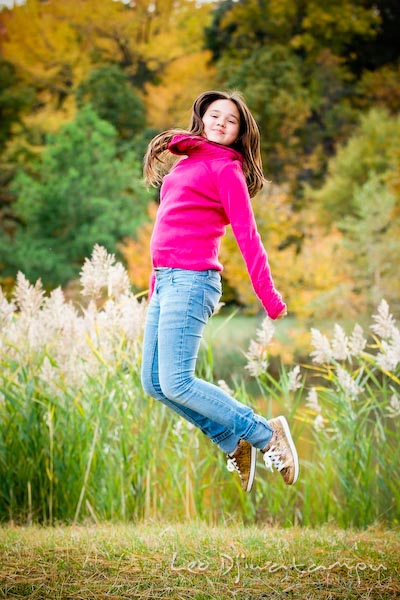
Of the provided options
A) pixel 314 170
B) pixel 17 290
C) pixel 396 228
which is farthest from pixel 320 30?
pixel 17 290

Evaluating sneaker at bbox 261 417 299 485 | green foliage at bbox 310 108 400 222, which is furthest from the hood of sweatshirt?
green foliage at bbox 310 108 400 222

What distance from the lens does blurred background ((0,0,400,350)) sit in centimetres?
1343

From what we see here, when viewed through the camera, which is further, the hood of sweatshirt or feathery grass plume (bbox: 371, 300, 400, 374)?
feathery grass plume (bbox: 371, 300, 400, 374)

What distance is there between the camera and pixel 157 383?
8.54 feet

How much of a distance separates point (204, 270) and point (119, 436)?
1.20 metres

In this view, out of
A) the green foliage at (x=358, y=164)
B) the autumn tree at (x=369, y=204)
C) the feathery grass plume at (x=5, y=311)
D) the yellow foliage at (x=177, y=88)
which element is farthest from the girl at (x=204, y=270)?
the yellow foliage at (x=177, y=88)

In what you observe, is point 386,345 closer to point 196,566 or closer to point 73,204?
point 196,566

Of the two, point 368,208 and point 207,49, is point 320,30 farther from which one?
point 368,208

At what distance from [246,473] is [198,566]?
0.41 m

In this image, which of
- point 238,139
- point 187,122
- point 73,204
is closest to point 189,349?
point 238,139

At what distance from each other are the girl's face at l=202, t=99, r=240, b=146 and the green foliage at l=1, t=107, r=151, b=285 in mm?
13567

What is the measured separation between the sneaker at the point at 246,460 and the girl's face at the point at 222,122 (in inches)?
42.3

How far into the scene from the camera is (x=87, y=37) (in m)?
21.4

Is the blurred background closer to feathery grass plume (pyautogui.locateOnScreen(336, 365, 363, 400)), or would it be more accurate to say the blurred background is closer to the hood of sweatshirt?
feathery grass plume (pyautogui.locateOnScreen(336, 365, 363, 400))
